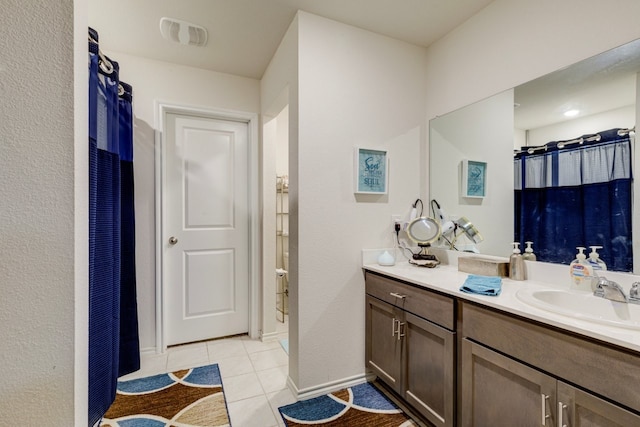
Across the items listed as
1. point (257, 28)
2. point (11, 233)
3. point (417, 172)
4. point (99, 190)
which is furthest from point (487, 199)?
point (99, 190)

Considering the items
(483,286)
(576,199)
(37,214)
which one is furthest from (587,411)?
(37,214)

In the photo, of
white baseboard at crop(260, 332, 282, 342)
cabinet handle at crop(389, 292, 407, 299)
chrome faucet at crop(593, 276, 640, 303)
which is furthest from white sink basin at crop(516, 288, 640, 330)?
Answer: white baseboard at crop(260, 332, 282, 342)

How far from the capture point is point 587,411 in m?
0.90

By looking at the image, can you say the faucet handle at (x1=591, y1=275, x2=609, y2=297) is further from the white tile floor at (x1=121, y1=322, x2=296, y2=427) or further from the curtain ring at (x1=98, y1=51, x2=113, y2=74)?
the curtain ring at (x1=98, y1=51, x2=113, y2=74)

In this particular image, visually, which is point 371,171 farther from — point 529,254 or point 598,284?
point 598,284

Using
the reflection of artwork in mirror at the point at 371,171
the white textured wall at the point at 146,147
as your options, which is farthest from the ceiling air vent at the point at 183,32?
the reflection of artwork in mirror at the point at 371,171

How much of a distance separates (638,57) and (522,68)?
48 centimetres

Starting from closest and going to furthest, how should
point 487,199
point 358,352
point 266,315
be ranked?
1. point 487,199
2. point 358,352
3. point 266,315

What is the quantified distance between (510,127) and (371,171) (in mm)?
855

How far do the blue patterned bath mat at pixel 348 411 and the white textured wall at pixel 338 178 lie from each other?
0.11 metres

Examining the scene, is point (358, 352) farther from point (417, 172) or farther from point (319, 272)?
point (417, 172)

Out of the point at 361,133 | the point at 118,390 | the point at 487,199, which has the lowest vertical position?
the point at 118,390

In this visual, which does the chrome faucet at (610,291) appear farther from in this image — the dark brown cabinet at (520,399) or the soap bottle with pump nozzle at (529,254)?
the dark brown cabinet at (520,399)

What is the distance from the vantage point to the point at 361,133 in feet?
6.52
